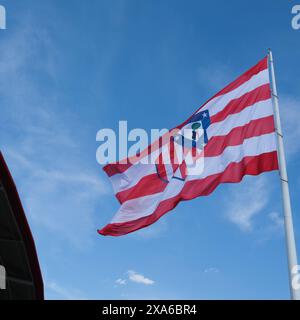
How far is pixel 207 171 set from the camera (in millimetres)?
10805

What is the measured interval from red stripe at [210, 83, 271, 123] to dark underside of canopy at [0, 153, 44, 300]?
7.59m

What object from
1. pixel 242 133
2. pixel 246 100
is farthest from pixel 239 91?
pixel 242 133

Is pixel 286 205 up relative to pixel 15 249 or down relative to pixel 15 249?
down

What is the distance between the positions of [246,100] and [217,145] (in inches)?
52.2

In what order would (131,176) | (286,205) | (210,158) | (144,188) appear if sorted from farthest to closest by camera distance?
(131,176)
(144,188)
(210,158)
(286,205)

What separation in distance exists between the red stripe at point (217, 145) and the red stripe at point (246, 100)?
1.83ft

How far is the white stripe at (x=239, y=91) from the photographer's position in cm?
1160

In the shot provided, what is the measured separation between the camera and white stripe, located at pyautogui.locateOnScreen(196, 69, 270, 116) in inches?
457

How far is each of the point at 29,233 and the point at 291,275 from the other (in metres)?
12.2

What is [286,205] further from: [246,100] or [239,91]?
[239,91]

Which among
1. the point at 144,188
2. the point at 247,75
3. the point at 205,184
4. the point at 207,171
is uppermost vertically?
the point at 247,75

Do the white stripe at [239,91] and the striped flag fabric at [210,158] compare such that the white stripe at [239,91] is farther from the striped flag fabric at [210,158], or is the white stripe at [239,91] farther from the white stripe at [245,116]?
the white stripe at [245,116]
